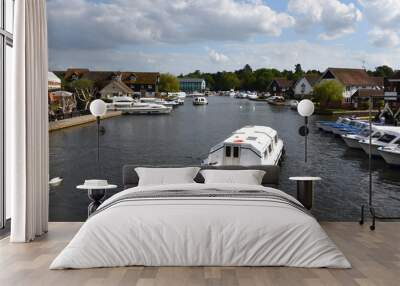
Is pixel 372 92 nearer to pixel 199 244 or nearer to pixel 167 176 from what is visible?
pixel 167 176

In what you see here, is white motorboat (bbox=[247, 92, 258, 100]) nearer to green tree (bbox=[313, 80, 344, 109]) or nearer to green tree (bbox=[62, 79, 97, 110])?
green tree (bbox=[313, 80, 344, 109])

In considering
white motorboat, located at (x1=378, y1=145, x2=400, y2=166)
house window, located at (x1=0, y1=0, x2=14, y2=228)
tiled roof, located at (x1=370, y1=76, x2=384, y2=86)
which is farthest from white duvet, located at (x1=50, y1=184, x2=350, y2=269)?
tiled roof, located at (x1=370, y1=76, x2=384, y2=86)

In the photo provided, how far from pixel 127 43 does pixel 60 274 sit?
4.31 m

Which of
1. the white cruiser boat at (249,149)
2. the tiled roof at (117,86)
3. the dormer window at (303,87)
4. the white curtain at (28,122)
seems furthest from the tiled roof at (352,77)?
the white curtain at (28,122)

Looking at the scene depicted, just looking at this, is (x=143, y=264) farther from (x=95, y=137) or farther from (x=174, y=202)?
(x=95, y=137)

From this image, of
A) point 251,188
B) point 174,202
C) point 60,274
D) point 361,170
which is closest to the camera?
point 60,274

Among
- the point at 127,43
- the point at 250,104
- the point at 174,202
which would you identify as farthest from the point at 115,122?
the point at 174,202

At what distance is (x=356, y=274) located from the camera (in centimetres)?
366

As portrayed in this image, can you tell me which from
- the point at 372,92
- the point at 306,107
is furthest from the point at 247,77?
the point at 372,92

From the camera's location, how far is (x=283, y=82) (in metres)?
7.39

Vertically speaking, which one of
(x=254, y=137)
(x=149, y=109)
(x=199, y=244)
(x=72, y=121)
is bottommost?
(x=199, y=244)

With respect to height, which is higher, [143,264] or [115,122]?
[115,122]

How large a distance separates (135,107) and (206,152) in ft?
4.05

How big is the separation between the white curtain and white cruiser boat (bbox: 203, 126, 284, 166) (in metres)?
2.74
